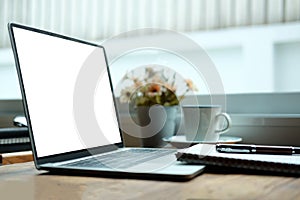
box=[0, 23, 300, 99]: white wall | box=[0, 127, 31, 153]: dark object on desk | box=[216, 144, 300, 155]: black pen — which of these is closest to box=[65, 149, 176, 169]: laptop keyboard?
box=[216, 144, 300, 155]: black pen

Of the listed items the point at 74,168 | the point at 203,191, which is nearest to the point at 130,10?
the point at 74,168

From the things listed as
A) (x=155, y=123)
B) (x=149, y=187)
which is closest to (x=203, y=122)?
(x=155, y=123)

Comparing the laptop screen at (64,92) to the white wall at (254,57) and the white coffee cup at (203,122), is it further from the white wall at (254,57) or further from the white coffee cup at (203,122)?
the white wall at (254,57)

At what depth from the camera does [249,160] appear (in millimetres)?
726

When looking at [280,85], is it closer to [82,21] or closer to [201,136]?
[201,136]

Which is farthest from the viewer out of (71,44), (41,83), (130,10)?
(130,10)

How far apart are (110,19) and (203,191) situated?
1.11 m

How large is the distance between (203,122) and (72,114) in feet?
1.18

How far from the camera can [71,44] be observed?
100cm

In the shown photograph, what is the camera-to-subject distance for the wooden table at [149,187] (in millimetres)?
564

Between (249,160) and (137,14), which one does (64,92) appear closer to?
(249,160)

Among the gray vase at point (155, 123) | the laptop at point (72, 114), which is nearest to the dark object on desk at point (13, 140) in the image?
the laptop at point (72, 114)

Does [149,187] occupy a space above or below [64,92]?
below

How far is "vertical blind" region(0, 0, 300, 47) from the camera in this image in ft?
4.45
